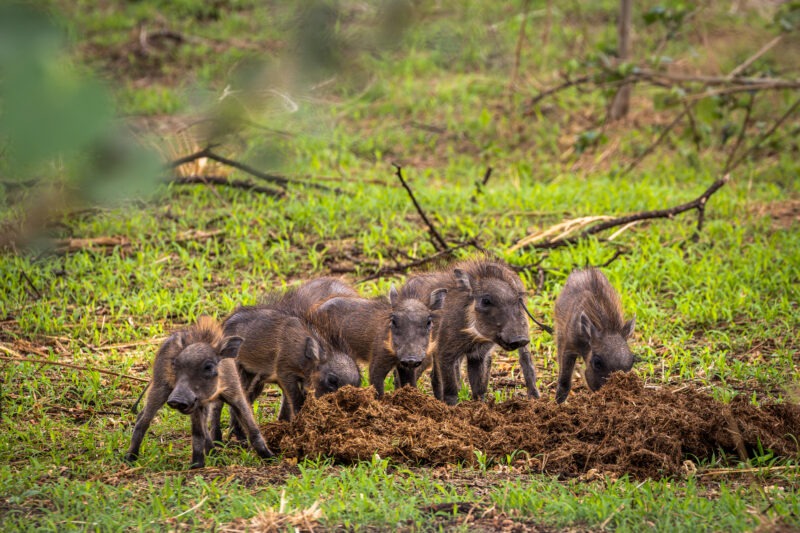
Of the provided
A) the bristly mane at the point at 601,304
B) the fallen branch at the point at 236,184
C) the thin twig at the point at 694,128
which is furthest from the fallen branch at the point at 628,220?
the fallen branch at the point at 236,184

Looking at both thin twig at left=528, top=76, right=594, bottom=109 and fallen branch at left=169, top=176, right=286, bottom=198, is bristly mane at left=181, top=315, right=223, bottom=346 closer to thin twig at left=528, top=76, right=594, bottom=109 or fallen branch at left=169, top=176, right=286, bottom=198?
fallen branch at left=169, top=176, right=286, bottom=198

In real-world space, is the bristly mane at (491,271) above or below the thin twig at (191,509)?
above

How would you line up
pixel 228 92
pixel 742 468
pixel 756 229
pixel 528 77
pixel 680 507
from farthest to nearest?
pixel 528 77 < pixel 756 229 < pixel 742 468 < pixel 680 507 < pixel 228 92

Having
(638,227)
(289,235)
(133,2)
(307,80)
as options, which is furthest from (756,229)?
(133,2)

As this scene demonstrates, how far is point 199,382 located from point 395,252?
156 inches

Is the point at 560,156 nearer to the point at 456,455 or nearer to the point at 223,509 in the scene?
the point at 456,455

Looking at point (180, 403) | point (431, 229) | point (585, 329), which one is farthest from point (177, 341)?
point (431, 229)

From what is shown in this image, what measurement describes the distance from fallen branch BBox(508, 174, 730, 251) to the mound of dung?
314 cm

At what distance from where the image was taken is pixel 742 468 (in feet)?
15.5

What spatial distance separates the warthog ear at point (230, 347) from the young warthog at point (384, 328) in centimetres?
72

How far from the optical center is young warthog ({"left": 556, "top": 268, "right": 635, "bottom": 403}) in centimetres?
595

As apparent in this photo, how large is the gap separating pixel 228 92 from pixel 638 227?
7.30 metres

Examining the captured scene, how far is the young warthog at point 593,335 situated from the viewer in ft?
19.5

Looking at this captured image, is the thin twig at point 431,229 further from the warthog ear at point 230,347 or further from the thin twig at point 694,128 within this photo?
the thin twig at point 694,128
